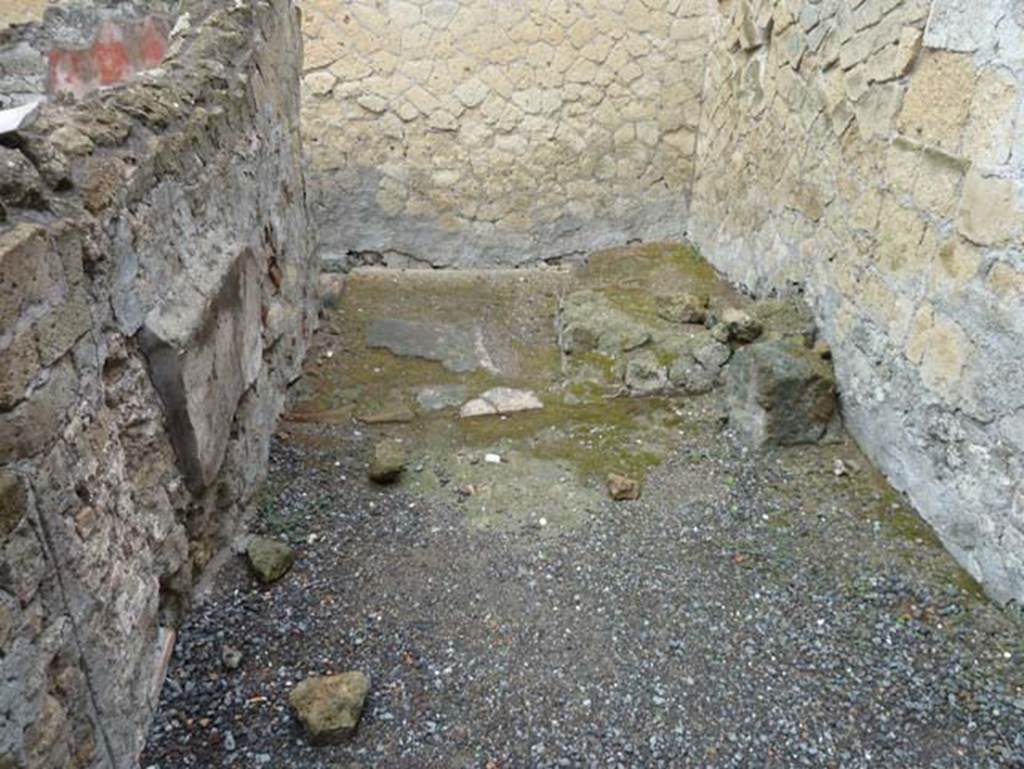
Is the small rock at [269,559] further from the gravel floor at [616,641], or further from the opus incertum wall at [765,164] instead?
the opus incertum wall at [765,164]

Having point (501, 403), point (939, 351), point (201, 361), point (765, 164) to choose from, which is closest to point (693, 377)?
point (501, 403)

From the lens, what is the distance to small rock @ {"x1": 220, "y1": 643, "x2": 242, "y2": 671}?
1879 millimetres

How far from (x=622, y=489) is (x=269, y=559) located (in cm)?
120

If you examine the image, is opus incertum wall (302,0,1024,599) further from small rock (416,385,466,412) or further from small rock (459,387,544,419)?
small rock (416,385,466,412)

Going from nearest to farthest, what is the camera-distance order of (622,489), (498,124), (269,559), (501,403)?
1. (269,559)
2. (622,489)
3. (501,403)
4. (498,124)

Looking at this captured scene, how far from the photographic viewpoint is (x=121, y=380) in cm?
162

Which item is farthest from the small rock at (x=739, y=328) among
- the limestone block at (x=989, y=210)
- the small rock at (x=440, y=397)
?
the small rock at (x=440, y=397)

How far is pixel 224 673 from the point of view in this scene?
186 cm

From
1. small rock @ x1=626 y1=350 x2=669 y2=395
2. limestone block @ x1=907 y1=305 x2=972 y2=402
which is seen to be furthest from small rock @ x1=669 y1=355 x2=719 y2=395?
limestone block @ x1=907 y1=305 x2=972 y2=402

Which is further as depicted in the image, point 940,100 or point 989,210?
point 940,100

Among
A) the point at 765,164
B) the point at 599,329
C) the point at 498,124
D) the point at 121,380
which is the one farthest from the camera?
the point at 498,124

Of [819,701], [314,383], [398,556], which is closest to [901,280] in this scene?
[819,701]

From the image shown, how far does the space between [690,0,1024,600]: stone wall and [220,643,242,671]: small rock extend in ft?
6.86

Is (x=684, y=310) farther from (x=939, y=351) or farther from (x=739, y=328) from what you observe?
(x=939, y=351)
